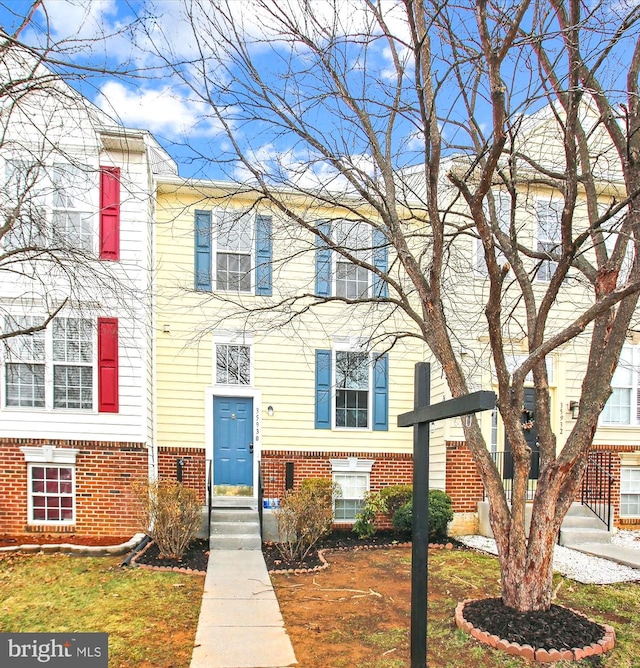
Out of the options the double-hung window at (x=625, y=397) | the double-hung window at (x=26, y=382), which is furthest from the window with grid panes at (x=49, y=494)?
the double-hung window at (x=625, y=397)

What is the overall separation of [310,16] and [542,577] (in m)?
5.61

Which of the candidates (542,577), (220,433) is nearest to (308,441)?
(220,433)

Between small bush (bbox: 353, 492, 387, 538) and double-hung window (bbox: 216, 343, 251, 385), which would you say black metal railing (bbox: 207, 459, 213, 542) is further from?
small bush (bbox: 353, 492, 387, 538)

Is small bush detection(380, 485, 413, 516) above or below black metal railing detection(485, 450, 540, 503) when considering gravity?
below

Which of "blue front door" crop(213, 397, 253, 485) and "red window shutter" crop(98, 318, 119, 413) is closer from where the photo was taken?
"red window shutter" crop(98, 318, 119, 413)

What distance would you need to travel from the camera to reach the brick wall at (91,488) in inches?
354

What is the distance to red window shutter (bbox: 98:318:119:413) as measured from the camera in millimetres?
9117

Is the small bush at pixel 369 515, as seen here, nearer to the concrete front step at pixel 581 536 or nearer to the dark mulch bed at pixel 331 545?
the dark mulch bed at pixel 331 545

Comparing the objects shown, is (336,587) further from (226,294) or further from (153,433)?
(226,294)

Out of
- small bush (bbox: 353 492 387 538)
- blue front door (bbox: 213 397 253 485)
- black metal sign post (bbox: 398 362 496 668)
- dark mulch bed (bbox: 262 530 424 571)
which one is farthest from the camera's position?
blue front door (bbox: 213 397 253 485)

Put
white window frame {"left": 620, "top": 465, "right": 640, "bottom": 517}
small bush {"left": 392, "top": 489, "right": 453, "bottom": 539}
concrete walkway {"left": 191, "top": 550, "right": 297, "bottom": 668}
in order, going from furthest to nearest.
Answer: white window frame {"left": 620, "top": 465, "right": 640, "bottom": 517} < small bush {"left": 392, "top": 489, "right": 453, "bottom": 539} < concrete walkway {"left": 191, "top": 550, "right": 297, "bottom": 668}

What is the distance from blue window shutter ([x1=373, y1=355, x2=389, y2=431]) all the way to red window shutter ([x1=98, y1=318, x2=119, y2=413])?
4.53 metres

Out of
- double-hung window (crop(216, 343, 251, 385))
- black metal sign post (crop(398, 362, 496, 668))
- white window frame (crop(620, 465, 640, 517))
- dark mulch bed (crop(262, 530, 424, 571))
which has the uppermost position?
double-hung window (crop(216, 343, 251, 385))

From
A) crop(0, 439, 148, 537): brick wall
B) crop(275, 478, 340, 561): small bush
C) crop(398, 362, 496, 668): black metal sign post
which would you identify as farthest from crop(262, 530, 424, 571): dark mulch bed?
crop(398, 362, 496, 668): black metal sign post
